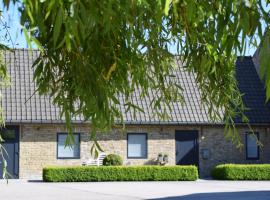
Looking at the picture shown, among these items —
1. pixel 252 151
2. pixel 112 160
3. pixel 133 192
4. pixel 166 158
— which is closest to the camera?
pixel 133 192

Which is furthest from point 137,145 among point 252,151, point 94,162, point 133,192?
point 133,192

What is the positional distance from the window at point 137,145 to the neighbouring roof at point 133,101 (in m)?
0.91

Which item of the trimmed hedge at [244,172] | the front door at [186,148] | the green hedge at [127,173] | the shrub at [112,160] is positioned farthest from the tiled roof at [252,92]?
the shrub at [112,160]

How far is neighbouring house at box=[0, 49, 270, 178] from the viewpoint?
26312 millimetres

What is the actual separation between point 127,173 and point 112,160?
163 cm

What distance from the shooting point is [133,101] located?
27312 mm

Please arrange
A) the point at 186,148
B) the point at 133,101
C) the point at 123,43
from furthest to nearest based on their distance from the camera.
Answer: the point at 186,148 < the point at 133,101 < the point at 123,43

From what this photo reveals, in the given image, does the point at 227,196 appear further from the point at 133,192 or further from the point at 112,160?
the point at 112,160

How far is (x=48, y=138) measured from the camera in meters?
26.7

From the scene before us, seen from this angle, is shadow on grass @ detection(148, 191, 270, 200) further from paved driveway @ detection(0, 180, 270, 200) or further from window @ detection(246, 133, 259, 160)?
window @ detection(246, 133, 259, 160)

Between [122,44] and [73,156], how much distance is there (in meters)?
22.5

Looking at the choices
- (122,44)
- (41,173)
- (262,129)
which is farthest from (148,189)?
(122,44)

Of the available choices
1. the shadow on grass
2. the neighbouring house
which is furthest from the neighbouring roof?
the shadow on grass

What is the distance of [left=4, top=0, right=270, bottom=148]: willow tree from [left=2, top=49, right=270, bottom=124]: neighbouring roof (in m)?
19.0
